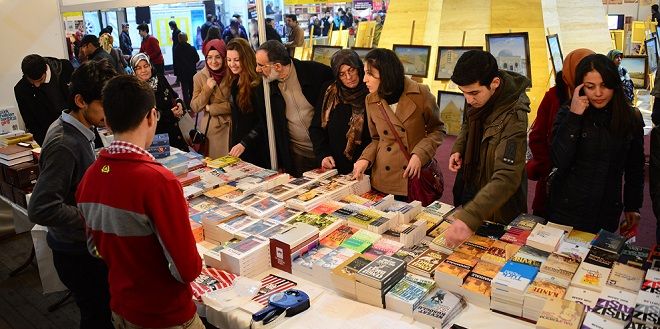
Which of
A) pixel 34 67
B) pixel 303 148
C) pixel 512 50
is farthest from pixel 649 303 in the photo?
pixel 512 50

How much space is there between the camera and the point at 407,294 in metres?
2.01

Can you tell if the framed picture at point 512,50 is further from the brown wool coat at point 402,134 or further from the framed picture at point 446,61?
the brown wool coat at point 402,134

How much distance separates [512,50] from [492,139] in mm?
4818

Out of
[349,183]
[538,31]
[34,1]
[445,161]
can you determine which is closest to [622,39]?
[538,31]

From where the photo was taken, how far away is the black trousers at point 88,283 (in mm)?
2467

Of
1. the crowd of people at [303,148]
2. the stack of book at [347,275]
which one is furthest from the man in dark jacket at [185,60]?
the stack of book at [347,275]

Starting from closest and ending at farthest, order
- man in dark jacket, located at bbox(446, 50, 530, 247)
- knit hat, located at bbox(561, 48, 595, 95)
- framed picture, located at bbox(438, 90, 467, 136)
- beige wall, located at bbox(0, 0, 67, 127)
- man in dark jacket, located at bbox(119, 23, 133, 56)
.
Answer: man in dark jacket, located at bbox(446, 50, 530, 247) → knit hat, located at bbox(561, 48, 595, 95) → beige wall, located at bbox(0, 0, 67, 127) → framed picture, located at bbox(438, 90, 467, 136) → man in dark jacket, located at bbox(119, 23, 133, 56)

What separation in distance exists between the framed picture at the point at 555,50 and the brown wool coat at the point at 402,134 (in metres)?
4.40

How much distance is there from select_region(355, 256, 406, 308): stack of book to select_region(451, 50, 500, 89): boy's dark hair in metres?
0.93

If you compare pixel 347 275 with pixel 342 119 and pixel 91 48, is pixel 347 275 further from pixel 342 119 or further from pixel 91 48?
pixel 91 48

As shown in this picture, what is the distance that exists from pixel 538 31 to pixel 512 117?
4.99 meters

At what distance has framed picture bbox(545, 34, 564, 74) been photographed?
6797 mm

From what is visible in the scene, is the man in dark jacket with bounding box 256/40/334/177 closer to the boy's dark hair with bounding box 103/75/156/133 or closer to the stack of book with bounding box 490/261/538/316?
the boy's dark hair with bounding box 103/75/156/133

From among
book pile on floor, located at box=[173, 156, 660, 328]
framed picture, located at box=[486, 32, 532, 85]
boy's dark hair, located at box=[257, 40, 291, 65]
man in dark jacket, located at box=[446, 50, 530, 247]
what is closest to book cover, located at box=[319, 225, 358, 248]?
book pile on floor, located at box=[173, 156, 660, 328]
